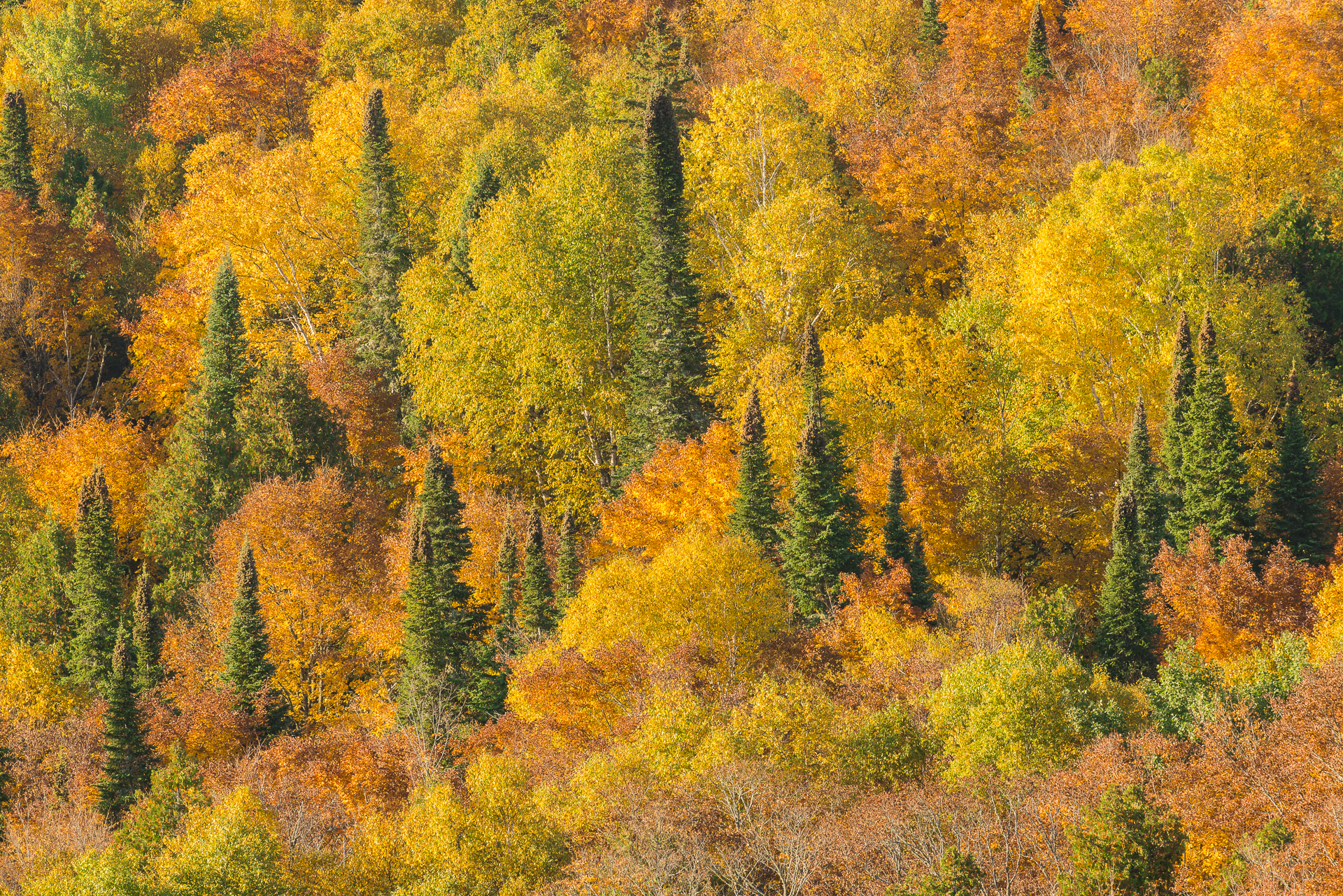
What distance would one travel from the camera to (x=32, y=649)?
7525 cm

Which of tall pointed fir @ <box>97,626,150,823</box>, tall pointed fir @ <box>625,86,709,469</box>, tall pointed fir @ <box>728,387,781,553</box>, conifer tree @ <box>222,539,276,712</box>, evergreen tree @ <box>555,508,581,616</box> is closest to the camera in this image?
tall pointed fir @ <box>97,626,150,823</box>

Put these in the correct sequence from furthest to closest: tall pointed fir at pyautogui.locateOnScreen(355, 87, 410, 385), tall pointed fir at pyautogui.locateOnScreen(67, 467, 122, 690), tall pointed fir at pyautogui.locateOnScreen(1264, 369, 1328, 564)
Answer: tall pointed fir at pyautogui.locateOnScreen(355, 87, 410, 385) < tall pointed fir at pyautogui.locateOnScreen(67, 467, 122, 690) < tall pointed fir at pyautogui.locateOnScreen(1264, 369, 1328, 564)

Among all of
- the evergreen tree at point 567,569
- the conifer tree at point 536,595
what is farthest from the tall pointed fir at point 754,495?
the conifer tree at point 536,595

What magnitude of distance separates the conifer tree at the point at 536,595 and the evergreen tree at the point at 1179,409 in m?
26.6

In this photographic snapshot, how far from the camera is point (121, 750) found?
6575cm

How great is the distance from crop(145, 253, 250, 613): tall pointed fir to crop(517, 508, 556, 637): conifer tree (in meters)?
18.3

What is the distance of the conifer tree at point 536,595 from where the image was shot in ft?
224

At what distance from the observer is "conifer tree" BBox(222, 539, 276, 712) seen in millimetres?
68500

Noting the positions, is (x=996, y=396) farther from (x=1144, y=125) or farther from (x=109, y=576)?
(x=109, y=576)

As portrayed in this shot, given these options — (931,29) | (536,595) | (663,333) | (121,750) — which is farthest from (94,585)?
(931,29)

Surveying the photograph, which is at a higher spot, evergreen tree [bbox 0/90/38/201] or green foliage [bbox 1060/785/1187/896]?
evergreen tree [bbox 0/90/38/201]

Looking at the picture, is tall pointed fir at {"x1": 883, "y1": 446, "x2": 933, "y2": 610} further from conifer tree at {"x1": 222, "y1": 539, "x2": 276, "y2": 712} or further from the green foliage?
conifer tree at {"x1": 222, "y1": 539, "x2": 276, "y2": 712}

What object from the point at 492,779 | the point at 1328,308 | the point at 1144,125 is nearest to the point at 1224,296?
the point at 1328,308

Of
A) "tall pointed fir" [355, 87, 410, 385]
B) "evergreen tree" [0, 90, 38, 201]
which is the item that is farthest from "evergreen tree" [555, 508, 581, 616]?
"evergreen tree" [0, 90, 38, 201]
